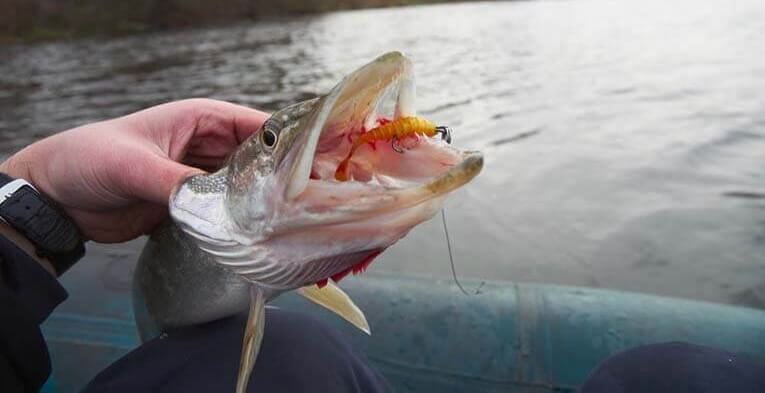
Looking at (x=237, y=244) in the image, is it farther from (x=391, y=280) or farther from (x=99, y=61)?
(x=99, y=61)

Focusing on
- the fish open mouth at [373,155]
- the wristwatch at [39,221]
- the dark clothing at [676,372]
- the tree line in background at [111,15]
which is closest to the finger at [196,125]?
the wristwatch at [39,221]

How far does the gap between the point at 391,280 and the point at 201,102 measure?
1436 millimetres

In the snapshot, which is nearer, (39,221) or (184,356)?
(184,356)

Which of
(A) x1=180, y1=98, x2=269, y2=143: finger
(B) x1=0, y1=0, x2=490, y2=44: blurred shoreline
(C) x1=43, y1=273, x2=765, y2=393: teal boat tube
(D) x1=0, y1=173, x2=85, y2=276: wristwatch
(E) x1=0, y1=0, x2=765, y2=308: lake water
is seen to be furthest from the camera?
(B) x1=0, y1=0, x2=490, y2=44: blurred shoreline

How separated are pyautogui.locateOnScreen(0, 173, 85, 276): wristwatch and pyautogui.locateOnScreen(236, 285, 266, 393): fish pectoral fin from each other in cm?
89

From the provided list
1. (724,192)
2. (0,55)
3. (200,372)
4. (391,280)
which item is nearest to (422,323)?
(391,280)

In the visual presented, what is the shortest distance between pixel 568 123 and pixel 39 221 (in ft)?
28.7

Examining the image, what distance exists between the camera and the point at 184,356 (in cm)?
198

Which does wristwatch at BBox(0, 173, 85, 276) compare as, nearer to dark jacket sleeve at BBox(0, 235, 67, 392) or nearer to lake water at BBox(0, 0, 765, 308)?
dark jacket sleeve at BBox(0, 235, 67, 392)

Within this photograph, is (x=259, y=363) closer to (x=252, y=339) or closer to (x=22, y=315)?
(x=252, y=339)

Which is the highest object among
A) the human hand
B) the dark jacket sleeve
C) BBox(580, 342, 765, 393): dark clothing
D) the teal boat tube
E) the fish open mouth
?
the fish open mouth

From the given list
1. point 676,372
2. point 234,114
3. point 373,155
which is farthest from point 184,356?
point 676,372

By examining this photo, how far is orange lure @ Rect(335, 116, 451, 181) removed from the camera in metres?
1.57

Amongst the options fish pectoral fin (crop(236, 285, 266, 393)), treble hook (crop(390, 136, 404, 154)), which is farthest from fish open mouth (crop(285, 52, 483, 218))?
fish pectoral fin (crop(236, 285, 266, 393))
